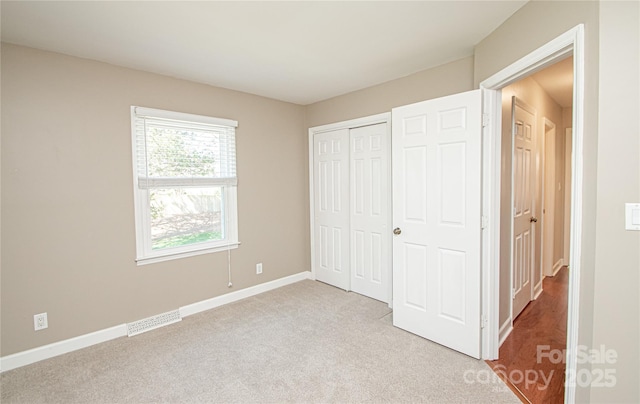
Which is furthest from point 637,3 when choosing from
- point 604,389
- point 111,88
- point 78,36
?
point 111,88

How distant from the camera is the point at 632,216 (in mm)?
1292

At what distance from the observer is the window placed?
2.90m

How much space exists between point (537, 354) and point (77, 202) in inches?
→ 160

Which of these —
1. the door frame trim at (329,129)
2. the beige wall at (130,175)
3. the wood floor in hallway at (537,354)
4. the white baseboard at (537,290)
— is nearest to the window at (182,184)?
the beige wall at (130,175)

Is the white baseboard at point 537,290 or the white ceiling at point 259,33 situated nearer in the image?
the white ceiling at point 259,33

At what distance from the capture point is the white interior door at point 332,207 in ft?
12.8

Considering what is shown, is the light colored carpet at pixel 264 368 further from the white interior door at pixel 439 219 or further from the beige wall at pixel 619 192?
the beige wall at pixel 619 192

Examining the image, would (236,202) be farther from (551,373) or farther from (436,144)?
(551,373)

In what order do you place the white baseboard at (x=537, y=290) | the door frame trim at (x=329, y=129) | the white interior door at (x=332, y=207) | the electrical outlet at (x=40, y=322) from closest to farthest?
the electrical outlet at (x=40, y=322) → the door frame trim at (x=329, y=129) → the white baseboard at (x=537, y=290) → the white interior door at (x=332, y=207)

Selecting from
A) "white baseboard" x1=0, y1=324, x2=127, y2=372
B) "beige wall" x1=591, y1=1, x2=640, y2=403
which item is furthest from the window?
"beige wall" x1=591, y1=1, x2=640, y2=403

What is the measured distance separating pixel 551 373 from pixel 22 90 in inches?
179

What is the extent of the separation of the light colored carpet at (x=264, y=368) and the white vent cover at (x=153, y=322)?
0.08 meters

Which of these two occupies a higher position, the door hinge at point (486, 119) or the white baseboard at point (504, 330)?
the door hinge at point (486, 119)

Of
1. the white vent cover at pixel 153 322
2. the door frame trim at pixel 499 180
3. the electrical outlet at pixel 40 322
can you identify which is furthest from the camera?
the white vent cover at pixel 153 322
